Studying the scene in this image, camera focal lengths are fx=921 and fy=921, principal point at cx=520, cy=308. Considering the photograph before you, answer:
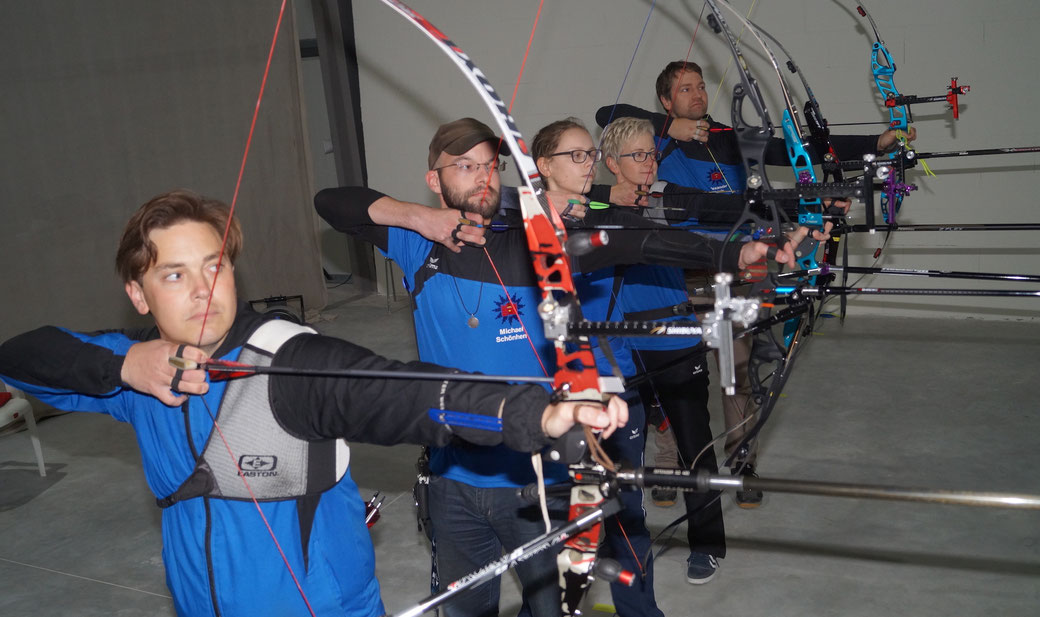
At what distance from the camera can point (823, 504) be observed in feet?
10.1

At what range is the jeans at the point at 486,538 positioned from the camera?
1.83 metres

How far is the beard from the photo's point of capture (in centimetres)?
194

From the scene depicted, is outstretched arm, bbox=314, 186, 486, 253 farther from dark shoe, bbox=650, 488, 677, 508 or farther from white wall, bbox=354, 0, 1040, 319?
white wall, bbox=354, 0, 1040, 319

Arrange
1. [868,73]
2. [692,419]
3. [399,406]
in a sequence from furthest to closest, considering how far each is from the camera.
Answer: [868,73] → [692,419] → [399,406]

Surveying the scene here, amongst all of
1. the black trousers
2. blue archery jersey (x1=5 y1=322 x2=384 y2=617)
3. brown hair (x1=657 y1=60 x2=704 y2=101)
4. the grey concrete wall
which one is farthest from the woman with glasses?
the grey concrete wall

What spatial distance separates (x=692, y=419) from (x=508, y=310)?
89cm

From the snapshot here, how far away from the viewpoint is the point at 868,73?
16.5 feet

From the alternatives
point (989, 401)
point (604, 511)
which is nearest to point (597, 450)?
point (604, 511)

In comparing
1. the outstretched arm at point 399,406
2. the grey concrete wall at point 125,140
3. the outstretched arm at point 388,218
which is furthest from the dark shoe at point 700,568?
the grey concrete wall at point 125,140

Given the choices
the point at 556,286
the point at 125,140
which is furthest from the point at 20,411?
the point at 556,286

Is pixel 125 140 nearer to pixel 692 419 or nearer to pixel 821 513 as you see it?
pixel 692 419

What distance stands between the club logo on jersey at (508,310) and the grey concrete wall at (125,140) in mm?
3595

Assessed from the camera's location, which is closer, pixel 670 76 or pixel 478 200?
pixel 478 200

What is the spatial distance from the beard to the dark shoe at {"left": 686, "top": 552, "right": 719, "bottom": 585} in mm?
1291
